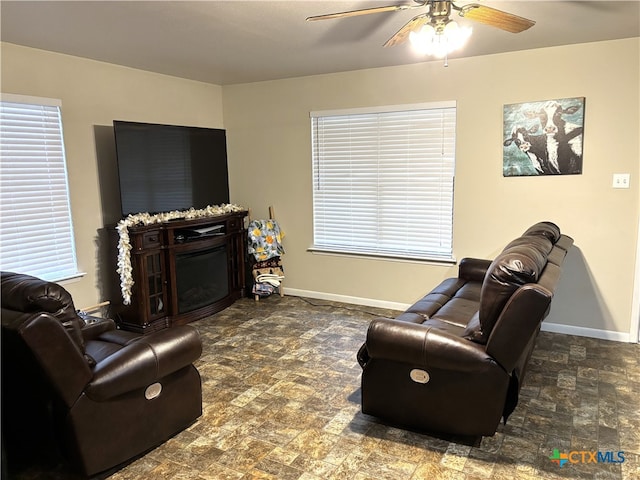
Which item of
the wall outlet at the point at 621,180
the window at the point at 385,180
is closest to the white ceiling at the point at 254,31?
the window at the point at 385,180

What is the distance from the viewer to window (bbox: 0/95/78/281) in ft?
11.6

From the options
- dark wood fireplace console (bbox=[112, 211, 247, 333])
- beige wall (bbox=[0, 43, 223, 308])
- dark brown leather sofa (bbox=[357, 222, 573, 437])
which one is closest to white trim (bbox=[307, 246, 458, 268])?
dark wood fireplace console (bbox=[112, 211, 247, 333])

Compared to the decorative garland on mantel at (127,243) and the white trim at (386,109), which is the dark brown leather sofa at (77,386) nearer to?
the decorative garland on mantel at (127,243)

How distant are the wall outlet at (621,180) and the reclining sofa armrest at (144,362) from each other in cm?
336

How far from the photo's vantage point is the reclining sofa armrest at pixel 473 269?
3.87 m

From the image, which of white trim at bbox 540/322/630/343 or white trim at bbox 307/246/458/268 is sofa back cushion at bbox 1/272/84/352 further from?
white trim at bbox 540/322/630/343

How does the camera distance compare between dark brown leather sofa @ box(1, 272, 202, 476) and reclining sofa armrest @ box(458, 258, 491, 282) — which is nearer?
dark brown leather sofa @ box(1, 272, 202, 476)

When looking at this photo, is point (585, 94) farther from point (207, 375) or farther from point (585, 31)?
point (207, 375)

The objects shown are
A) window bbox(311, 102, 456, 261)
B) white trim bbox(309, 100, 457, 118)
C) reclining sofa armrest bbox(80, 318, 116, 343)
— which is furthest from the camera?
window bbox(311, 102, 456, 261)

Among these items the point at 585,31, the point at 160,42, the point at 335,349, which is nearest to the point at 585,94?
the point at 585,31

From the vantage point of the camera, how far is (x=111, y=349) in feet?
8.42

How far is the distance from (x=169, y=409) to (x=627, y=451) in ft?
7.76

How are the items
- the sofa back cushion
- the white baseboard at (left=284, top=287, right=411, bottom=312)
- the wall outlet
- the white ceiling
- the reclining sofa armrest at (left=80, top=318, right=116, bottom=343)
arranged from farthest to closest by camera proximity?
the white baseboard at (left=284, top=287, right=411, bottom=312)
the wall outlet
the reclining sofa armrest at (left=80, top=318, right=116, bottom=343)
the white ceiling
the sofa back cushion

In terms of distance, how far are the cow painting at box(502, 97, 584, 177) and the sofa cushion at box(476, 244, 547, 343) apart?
188 cm
